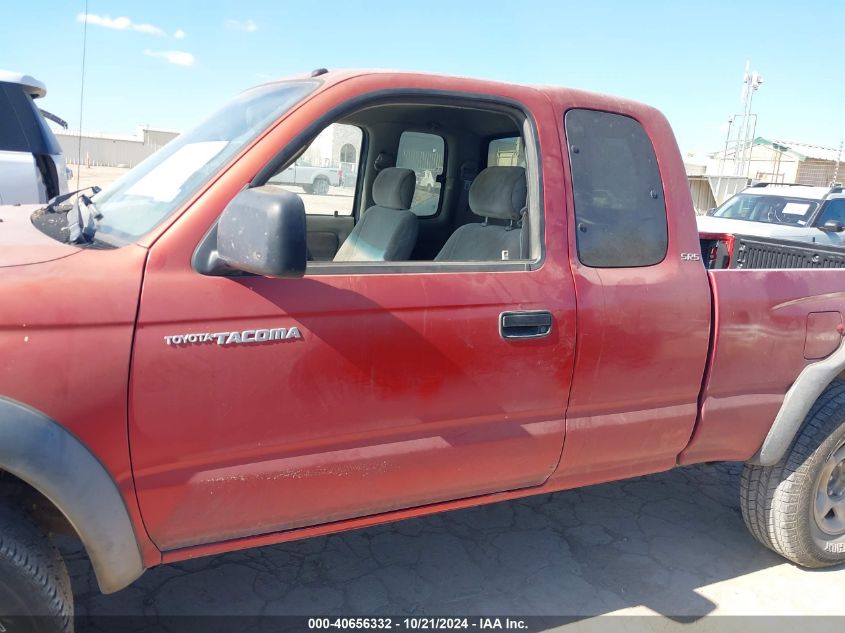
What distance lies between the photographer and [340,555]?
3227 mm

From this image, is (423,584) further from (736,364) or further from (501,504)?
(736,364)

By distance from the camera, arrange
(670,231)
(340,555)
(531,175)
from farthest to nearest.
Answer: (340,555)
(670,231)
(531,175)

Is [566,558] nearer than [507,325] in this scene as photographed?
No

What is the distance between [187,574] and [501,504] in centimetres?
168

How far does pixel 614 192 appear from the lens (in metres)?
2.66

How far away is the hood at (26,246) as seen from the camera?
187 centimetres

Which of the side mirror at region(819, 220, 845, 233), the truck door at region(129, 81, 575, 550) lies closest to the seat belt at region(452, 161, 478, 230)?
the truck door at region(129, 81, 575, 550)

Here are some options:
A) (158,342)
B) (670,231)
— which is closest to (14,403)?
(158,342)

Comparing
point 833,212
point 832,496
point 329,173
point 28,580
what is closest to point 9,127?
point 329,173

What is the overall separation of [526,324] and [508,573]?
1.40 metres

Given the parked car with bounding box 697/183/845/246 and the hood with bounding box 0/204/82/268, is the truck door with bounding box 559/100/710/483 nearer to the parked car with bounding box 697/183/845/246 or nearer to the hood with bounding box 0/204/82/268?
the hood with bounding box 0/204/82/268

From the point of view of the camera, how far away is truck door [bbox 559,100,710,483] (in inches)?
100

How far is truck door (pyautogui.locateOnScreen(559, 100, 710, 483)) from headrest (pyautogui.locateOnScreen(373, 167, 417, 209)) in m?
1.17

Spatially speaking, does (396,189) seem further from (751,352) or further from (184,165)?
(751,352)
